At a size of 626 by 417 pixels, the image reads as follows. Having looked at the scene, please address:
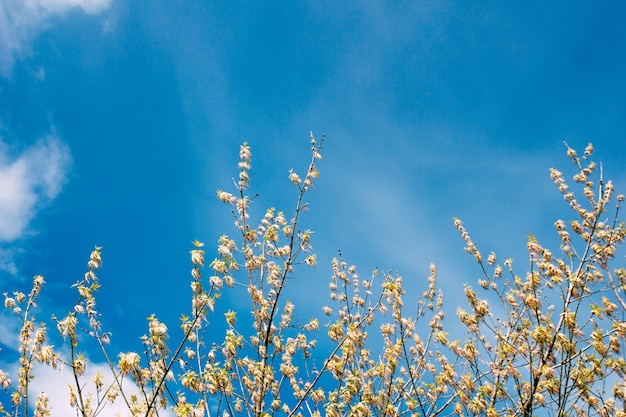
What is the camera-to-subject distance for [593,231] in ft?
25.3

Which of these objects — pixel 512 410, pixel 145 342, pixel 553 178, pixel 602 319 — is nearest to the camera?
pixel 145 342

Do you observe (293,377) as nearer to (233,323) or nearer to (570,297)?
(233,323)

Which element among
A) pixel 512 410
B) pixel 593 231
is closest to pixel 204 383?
pixel 512 410

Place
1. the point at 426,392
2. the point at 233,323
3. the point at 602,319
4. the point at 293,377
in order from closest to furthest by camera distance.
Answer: the point at 602,319 < the point at 233,323 < the point at 426,392 < the point at 293,377

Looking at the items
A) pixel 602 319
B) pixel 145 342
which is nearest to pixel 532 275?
pixel 602 319

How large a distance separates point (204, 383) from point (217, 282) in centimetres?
156

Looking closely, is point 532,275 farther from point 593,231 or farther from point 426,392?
point 426,392

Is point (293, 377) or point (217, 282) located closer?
point (217, 282)

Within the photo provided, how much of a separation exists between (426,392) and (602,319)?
3313 mm

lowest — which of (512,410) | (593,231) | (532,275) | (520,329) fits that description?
(512,410)

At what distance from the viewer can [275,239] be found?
25.5 ft

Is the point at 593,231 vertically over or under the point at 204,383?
over

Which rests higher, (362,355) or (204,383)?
(362,355)

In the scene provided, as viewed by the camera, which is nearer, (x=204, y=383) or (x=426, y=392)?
(x=204, y=383)
